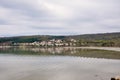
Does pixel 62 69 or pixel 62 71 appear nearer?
pixel 62 71

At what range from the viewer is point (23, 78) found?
39219 millimetres

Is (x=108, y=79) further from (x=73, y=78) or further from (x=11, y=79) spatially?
(x=11, y=79)

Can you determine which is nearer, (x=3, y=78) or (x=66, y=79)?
(x=66, y=79)

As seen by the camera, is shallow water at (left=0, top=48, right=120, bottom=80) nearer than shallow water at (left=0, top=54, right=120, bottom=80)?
No

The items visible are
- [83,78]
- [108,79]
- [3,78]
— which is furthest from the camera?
[3,78]

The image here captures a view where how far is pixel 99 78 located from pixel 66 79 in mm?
4708

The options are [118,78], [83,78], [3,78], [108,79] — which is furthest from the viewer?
[3,78]

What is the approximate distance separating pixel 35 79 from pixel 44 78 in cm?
149

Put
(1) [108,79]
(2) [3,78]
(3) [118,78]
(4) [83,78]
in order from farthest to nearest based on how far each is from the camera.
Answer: (2) [3,78] → (4) [83,78] → (1) [108,79] → (3) [118,78]

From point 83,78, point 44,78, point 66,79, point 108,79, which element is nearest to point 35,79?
point 44,78

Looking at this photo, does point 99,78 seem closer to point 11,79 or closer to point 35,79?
point 35,79

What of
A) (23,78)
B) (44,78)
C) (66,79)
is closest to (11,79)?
(23,78)

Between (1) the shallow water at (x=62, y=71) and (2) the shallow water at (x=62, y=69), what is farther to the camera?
(2) the shallow water at (x=62, y=69)

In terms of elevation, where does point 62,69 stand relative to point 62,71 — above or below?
below
